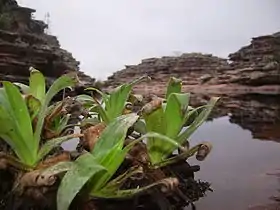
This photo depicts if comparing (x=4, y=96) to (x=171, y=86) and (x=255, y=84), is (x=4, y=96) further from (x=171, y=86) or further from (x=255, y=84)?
(x=255, y=84)

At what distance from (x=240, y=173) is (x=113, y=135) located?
35cm

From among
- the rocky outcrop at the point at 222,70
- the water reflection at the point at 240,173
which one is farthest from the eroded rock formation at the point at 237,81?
the water reflection at the point at 240,173

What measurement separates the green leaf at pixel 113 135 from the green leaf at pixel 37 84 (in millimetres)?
287

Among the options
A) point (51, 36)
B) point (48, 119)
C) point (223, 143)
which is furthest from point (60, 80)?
point (51, 36)

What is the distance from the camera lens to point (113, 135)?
446mm

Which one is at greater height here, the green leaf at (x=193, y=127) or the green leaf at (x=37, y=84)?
the green leaf at (x=37, y=84)

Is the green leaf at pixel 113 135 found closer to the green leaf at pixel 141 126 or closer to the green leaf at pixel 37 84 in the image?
the green leaf at pixel 141 126

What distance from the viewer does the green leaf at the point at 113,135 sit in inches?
17.2

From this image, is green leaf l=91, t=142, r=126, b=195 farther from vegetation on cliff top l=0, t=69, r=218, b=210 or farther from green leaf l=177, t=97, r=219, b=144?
green leaf l=177, t=97, r=219, b=144

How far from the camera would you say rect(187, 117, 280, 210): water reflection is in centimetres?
54

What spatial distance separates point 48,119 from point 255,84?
4.81 m

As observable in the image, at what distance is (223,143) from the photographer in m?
1.08

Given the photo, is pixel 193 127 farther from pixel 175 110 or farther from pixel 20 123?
pixel 20 123

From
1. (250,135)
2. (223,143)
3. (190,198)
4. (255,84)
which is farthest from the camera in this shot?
(255,84)
